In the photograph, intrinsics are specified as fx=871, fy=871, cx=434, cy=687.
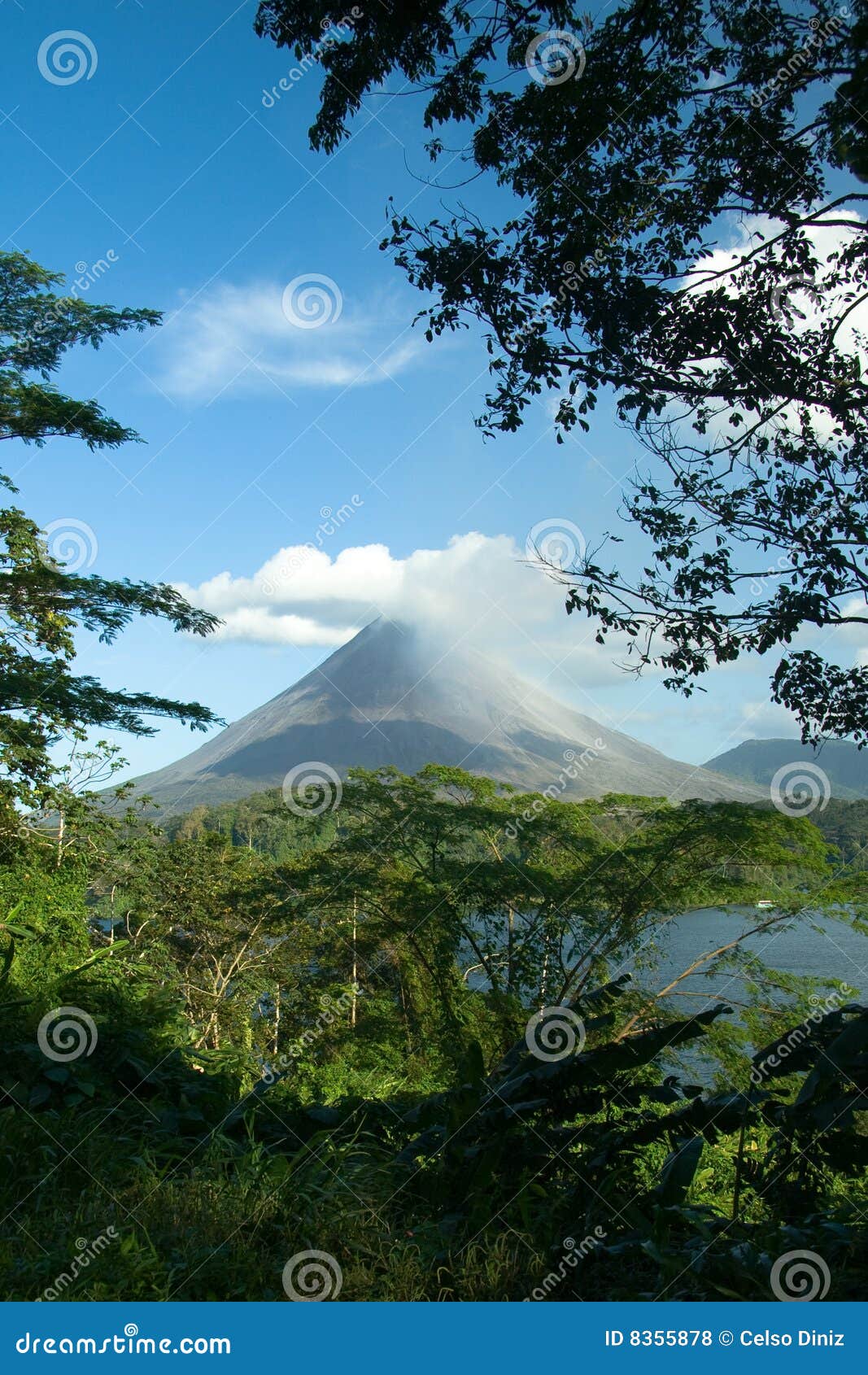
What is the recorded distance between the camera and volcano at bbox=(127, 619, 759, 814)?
132 feet

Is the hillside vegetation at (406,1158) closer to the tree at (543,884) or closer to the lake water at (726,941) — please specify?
the tree at (543,884)

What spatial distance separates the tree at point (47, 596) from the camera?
8.02 m

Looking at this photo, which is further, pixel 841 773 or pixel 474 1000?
pixel 841 773

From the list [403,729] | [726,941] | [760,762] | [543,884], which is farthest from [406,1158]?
[403,729]

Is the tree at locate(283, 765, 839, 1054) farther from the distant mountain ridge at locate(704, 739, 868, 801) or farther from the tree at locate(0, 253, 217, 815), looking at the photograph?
the distant mountain ridge at locate(704, 739, 868, 801)

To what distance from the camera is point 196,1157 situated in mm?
2322

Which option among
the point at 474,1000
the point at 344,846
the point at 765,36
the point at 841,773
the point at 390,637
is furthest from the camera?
the point at 390,637

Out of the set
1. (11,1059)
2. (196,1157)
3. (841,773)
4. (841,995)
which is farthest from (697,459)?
(841,773)

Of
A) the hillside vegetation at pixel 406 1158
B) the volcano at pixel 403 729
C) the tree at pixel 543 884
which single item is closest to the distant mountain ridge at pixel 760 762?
the volcano at pixel 403 729

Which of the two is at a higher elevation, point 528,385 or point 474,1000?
point 528,385

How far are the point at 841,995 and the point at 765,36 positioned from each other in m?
7.22

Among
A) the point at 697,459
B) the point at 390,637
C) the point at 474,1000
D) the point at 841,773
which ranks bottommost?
the point at 474,1000

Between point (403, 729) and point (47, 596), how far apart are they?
1688 inches

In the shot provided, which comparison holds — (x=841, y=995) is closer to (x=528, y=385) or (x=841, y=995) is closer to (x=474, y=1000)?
(x=474, y=1000)
